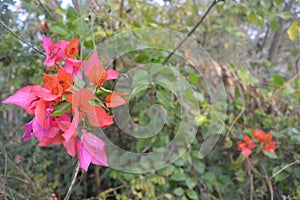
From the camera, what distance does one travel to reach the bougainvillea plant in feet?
1.58

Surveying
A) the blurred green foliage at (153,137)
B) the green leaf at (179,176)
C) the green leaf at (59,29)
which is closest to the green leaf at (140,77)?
the blurred green foliage at (153,137)

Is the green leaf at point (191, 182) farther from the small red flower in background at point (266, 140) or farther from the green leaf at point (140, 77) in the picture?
the green leaf at point (140, 77)

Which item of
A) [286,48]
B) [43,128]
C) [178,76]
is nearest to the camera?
[43,128]

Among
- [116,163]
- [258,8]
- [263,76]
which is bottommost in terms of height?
[116,163]

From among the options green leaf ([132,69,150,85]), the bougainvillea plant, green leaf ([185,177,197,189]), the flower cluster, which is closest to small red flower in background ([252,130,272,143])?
the flower cluster

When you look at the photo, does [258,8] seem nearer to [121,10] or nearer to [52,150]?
[121,10]

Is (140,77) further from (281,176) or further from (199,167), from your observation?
(281,176)

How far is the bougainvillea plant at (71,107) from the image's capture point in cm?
48

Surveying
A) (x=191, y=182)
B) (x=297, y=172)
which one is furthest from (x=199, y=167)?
(x=297, y=172)

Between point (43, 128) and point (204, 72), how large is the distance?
0.80 meters

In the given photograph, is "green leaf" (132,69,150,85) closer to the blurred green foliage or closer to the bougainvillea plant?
the blurred green foliage

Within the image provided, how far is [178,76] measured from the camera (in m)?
0.97

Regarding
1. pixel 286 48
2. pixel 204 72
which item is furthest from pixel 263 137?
pixel 286 48

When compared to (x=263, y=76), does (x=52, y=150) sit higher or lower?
lower
